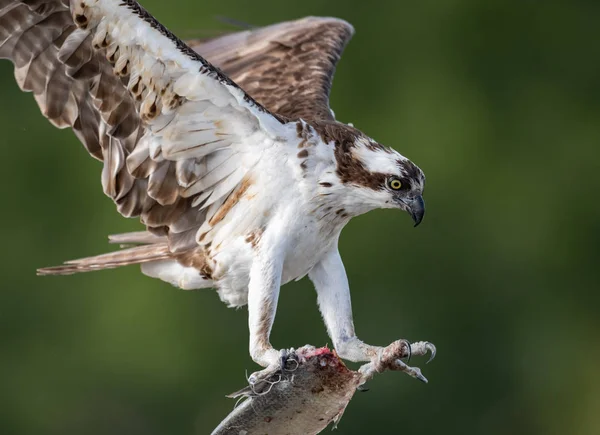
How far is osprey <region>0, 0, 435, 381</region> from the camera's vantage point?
7.40m

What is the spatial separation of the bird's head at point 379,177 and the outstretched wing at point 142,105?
0.41 m

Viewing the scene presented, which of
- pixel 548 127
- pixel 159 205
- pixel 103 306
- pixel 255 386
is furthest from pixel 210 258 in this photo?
pixel 548 127

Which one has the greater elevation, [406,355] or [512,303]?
[406,355]

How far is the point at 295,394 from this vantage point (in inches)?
269

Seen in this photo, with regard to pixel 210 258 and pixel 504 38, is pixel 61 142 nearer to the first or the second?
pixel 504 38

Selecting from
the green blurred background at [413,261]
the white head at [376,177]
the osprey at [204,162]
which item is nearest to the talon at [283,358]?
the osprey at [204,162]

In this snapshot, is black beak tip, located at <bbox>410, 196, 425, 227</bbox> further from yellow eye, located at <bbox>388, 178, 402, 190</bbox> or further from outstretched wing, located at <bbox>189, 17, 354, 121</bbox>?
outstretched wing, located at <bbox>189, 17, 354, 121</bbox>

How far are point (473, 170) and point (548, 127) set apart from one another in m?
A: 1.93

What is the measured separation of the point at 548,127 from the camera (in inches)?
763

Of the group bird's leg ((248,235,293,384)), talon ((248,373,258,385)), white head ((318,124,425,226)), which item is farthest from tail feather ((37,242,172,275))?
talon ((248,373,258,385))

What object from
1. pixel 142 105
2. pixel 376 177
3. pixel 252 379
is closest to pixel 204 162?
pixel 142 105

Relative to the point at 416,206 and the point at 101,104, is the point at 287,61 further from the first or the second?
the point at 416,206

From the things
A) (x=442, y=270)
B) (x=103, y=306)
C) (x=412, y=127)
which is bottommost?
(x=103, y=306)

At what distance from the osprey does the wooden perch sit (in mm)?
188
